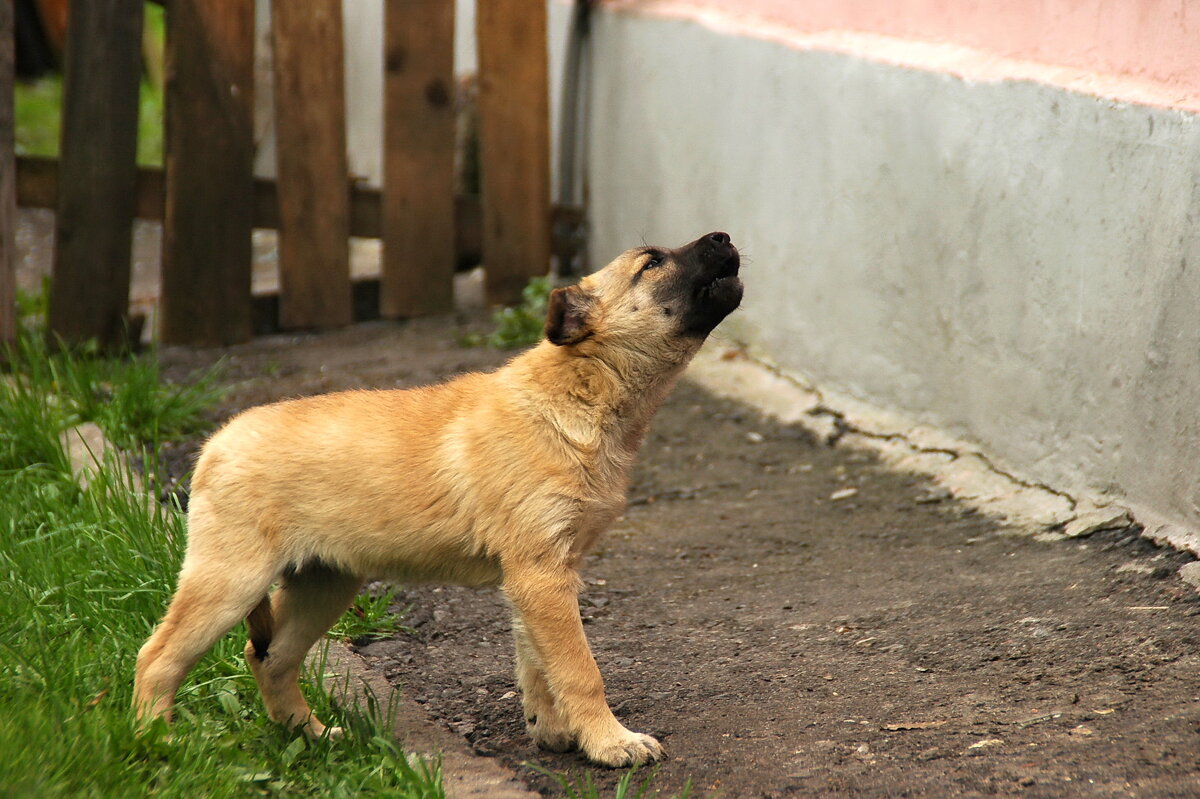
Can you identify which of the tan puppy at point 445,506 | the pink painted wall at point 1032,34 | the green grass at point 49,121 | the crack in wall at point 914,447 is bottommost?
the crack in wall at point 914,447

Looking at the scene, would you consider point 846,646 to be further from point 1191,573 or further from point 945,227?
point 945,227

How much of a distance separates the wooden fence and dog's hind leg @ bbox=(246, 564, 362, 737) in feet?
12.2

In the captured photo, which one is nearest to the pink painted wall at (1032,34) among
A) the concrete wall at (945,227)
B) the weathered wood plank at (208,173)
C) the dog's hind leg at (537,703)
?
the concrete wall at (945,227)

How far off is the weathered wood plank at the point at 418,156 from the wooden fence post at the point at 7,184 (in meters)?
2.07

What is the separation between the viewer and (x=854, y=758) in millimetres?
3352

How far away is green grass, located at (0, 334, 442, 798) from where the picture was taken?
311 cm

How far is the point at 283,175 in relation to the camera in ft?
24.4

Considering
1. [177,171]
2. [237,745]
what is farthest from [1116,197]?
[177,171]

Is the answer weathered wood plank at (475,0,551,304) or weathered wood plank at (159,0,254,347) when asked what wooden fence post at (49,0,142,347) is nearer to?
weathered wood plank at (159,0,254,347)

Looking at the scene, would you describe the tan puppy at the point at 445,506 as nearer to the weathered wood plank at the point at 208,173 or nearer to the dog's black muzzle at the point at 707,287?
the dog's black muzzle at the point at 707,287

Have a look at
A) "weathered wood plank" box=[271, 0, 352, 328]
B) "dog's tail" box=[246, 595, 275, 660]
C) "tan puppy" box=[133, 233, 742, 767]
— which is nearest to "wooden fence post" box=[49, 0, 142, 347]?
"weathered wood plank" box=[271, 0, 352, 328]

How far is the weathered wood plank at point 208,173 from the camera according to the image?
275 inches

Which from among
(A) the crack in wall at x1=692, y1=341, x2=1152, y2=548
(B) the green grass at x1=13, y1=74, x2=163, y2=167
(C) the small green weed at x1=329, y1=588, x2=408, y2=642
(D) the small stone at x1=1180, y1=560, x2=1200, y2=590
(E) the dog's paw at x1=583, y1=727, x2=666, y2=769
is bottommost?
(C) the small green weed at x1=329, y1=588, x2=408, y2=642

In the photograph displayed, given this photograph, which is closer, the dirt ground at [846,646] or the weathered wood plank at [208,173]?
the dirt ground at [846,646]
